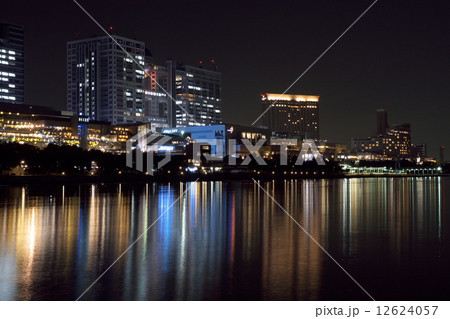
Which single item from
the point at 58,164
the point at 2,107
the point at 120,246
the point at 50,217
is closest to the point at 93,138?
the point at 2,107

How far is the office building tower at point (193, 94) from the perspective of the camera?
164 m

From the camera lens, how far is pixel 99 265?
9.95 m

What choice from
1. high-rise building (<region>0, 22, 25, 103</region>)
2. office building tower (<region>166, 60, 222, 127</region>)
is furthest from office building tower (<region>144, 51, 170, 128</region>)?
high-rise building (<region>0, 22, 25, 103</region>)

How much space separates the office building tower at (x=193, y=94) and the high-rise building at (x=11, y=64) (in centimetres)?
4483

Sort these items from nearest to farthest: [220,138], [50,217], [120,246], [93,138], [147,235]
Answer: [120,246] → [147,235] → [50,217] → [93,138] → [220,138]

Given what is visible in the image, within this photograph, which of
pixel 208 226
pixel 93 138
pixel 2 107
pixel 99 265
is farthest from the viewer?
pixel 93 138

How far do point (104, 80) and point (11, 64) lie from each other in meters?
23.8

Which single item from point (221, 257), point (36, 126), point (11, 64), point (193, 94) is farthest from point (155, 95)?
point (221, 257)

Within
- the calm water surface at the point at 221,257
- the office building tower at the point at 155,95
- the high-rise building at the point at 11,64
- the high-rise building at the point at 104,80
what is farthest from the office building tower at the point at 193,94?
the calm water surface at the point at 221,257

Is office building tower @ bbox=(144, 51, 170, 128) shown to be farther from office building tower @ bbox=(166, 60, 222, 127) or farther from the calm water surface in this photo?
the calm water surface

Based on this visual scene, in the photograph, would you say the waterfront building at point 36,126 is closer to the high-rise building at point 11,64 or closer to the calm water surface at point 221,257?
the high-rise building at point 11,64

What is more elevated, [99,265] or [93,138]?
[93,138]

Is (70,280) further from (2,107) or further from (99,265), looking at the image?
(2,107)
